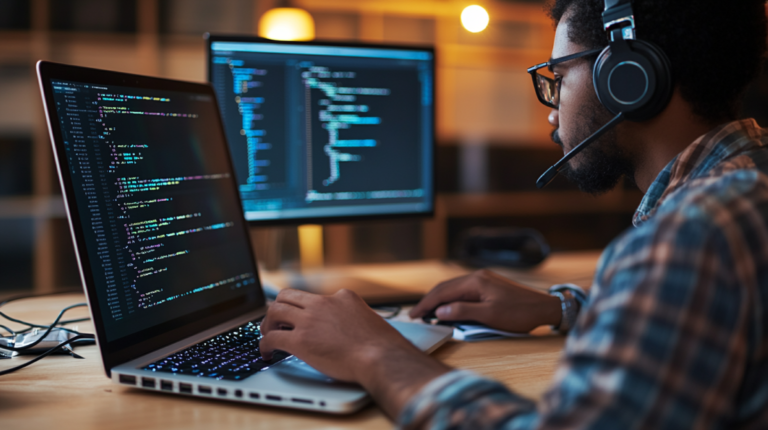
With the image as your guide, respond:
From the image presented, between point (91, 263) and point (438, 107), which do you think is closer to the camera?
point (91, 263)

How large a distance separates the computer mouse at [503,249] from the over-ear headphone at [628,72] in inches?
32.2

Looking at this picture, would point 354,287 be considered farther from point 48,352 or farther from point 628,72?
point 628,72

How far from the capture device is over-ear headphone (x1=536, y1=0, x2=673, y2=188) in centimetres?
67

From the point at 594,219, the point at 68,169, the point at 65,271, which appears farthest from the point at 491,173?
the point at 68,169

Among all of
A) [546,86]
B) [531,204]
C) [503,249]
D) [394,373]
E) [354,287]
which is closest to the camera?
[394,373]

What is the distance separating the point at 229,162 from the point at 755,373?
803mm

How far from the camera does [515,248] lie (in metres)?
1.55

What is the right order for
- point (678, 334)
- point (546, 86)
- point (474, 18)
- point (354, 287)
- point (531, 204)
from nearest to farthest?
point (678, 334)
point (546, 86)
point (354, 287)
point (474, 18)
point (531, 204)

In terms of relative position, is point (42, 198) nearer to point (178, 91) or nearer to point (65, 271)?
point (65, 271)

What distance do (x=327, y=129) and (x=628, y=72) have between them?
0.70 meters

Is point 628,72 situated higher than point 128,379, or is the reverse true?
point 628,72

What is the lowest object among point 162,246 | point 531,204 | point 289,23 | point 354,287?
point 531,204

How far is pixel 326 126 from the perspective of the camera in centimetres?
126

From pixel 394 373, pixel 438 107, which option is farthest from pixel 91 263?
pixel 438 107
